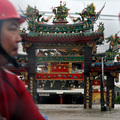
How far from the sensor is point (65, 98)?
31.6 metres

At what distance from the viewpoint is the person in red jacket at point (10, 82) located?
118cm

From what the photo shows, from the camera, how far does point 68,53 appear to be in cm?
1869

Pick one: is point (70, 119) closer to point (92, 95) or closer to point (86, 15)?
point (92, 95)

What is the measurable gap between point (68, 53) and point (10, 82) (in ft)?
57.3

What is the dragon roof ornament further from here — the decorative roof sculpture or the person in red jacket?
the person in red jacket

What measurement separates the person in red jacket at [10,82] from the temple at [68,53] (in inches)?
650

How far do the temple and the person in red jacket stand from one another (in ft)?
54.1

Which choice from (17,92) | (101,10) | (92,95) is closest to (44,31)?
(101,10)

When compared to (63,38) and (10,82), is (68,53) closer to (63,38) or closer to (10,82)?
(63,38)

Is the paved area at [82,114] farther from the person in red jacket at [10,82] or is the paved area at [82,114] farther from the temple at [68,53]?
the person in red jacket at [10,82]

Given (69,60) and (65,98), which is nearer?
(69,60)

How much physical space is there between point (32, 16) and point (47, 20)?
3.82ft

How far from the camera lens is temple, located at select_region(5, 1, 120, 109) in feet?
59.5

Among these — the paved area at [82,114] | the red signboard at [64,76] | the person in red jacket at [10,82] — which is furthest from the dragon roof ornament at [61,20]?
the person in red jacket at [10,82]
